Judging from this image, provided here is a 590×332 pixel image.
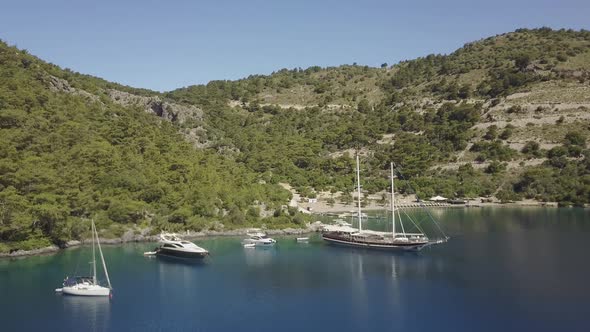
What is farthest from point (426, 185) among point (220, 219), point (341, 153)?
point (220, 219)

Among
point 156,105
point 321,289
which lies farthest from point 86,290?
point 156,105

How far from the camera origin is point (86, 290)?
39812 mm

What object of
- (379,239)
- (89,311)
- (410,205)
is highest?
(410,205)

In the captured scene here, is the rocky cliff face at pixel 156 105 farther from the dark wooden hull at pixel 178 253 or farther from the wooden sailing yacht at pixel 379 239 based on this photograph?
the dark wooden hull at pixel 178 253

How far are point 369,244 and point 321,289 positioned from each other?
1899 centimetres

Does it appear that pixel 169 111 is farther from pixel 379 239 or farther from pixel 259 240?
pixel 379 239

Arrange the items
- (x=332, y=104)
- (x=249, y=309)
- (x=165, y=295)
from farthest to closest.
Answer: (x=332, y=104)
(x=165, y=295)
(x=249, y=309)

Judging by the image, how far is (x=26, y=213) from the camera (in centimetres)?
5247

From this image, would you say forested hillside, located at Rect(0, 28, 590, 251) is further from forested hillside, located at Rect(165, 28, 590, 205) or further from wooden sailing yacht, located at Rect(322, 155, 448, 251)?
wooden sailing yacht, located at Rect(322, 155, 448, 251)

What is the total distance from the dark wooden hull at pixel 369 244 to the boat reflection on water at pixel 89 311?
30.4 m

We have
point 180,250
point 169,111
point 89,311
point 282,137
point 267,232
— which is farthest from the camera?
point 282,137

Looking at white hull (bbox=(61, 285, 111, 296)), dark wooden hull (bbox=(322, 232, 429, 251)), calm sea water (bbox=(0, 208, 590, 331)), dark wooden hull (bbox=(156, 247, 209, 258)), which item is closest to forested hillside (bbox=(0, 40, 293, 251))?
calm sea water (bbox=(0, 208, 590, 331))

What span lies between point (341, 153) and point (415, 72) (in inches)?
2256

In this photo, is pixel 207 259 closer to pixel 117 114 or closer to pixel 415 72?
pixel 117 114
